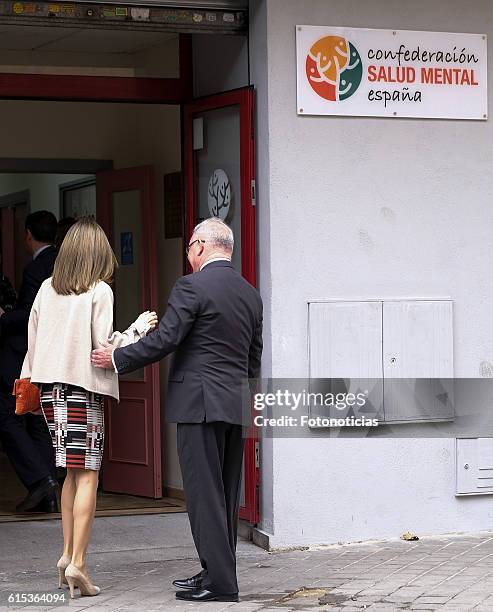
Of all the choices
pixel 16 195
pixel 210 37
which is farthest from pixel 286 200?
pixel 16 195

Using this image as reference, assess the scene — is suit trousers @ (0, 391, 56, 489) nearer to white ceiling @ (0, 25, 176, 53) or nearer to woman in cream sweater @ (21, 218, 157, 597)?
white ceiling @ (0, 25, 176, 53)

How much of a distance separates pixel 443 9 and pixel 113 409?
4009mm

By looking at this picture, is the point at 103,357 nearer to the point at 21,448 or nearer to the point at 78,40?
the point at 21,448

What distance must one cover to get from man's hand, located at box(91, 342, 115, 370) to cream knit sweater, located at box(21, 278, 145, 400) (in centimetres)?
3

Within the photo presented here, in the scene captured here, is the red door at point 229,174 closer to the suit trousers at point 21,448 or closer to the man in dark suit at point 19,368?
the man in dark suit at point 19,368

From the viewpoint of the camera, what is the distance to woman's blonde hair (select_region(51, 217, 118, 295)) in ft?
21.4

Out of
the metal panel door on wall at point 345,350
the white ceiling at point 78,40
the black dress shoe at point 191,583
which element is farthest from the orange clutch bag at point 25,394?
the white ceiling at point 78,40

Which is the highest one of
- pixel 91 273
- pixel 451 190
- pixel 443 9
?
pixel 443 9

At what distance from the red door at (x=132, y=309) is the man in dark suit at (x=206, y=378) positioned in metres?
3.52

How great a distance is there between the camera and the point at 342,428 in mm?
8023

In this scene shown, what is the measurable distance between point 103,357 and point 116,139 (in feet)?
16.0

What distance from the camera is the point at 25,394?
261 inches

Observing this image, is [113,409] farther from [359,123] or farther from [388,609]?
[388,609]

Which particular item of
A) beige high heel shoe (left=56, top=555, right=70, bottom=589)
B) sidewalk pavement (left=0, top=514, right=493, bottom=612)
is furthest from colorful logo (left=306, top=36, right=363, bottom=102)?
beige high heel shoe (left=56, top=555, right=70, bottom=589)
